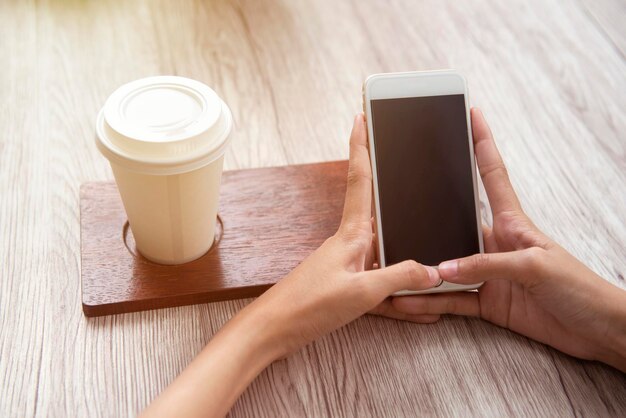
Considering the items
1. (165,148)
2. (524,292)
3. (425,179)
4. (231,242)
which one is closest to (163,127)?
(165,148)

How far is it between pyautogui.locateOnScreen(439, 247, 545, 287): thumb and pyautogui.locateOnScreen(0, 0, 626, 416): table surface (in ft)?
0.36

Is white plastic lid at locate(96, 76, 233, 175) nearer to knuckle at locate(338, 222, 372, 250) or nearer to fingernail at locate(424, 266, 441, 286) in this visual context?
knuckle at locate(338, 222, 372, 250)

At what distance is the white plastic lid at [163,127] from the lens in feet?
2.29

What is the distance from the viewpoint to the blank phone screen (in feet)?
2.75

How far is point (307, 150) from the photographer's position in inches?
42.1

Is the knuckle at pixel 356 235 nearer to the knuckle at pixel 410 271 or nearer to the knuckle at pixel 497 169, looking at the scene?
the knuckle at pixel 410 271

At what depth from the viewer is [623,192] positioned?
1.05 meters

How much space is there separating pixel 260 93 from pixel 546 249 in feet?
1.90

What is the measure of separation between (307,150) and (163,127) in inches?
15.4

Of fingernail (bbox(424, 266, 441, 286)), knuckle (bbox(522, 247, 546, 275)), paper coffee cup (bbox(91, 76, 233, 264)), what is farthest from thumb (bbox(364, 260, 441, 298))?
paper coffee cup (bbox(91, 76, 233, 264))

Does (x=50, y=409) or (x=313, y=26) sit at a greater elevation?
(x=313, y=26)

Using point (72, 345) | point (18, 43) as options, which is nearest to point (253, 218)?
point (72, 345)

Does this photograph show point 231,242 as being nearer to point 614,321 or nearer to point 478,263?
point 478,263

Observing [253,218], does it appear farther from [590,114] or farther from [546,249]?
[590,114]
